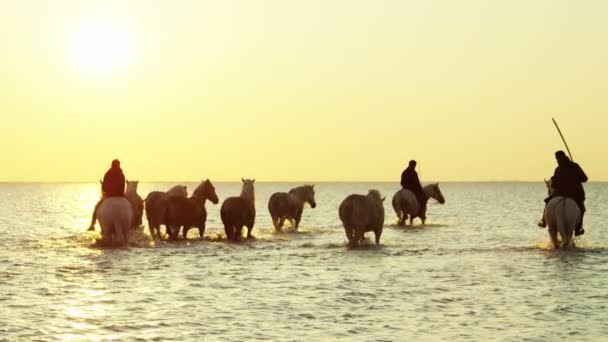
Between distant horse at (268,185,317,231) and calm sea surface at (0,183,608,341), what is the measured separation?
693 cm

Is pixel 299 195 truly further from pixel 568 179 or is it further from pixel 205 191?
pixel 568 179

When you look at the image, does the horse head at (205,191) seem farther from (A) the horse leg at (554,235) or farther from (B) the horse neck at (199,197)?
(A) the horse leg at (554,235)

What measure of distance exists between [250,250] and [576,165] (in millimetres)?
8641

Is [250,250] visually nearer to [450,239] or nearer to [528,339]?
[450,239]

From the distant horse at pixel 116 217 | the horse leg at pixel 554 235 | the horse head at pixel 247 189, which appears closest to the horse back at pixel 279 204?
the horse head at pixel 247 189

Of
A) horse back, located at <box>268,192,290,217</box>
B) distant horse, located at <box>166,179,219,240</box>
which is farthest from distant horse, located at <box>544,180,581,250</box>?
horse back, located at <box>268,192,290,217</box>

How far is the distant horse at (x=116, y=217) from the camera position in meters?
28.5

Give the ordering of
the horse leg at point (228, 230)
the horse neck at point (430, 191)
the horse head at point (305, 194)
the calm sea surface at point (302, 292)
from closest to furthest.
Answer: the calm sea surface at point (302, 292), the horse leg at point (228, 230), the horse head at point (305, 194), the horse neck at point (430, 191)

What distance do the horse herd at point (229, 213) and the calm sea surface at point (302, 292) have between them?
0.63m

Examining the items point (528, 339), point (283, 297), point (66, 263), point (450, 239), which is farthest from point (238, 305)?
point (450, 239)

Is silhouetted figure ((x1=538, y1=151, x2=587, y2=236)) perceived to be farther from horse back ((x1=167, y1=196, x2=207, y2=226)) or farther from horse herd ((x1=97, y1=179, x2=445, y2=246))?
horse back ((x1=167, y1=196, x2=207, y2=226))

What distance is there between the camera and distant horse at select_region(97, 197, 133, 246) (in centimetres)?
2845

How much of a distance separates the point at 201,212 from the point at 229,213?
0.96m

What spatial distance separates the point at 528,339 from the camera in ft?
48.4
